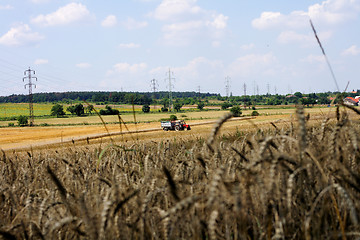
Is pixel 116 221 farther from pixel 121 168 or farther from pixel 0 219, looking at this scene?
pixel 121 168

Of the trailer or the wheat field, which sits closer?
the wheat field

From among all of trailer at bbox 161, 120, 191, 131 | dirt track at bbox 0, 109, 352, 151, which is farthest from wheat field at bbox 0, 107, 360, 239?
trailer at bbox 161, 120, 191, 131

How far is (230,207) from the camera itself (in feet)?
7.12

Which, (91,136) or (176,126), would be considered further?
(176,126)

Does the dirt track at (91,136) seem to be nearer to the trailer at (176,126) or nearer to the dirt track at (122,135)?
the dirt track at (122,135)

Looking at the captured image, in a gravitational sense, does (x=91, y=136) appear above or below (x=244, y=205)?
below


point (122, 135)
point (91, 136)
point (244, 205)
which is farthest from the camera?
point (91, 136)

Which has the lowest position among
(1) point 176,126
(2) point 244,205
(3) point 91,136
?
(3) point 91,136

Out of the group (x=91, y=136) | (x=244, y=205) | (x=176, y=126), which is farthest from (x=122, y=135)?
(x=176, y=126)

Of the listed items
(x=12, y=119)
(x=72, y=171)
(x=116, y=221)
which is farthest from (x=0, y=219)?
(x=12, y=119)

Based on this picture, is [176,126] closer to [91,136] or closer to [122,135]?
[91,136]

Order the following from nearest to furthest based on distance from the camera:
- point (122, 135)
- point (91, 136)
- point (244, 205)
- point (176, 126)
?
point (244, 205)
point (122, 135)
point (91, 136)
point (176, 126)

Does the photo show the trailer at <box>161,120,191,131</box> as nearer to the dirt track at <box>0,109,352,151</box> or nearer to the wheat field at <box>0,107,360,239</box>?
the dirt track at <box>0,109,352,151</box>

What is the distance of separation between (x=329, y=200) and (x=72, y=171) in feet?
8.49
